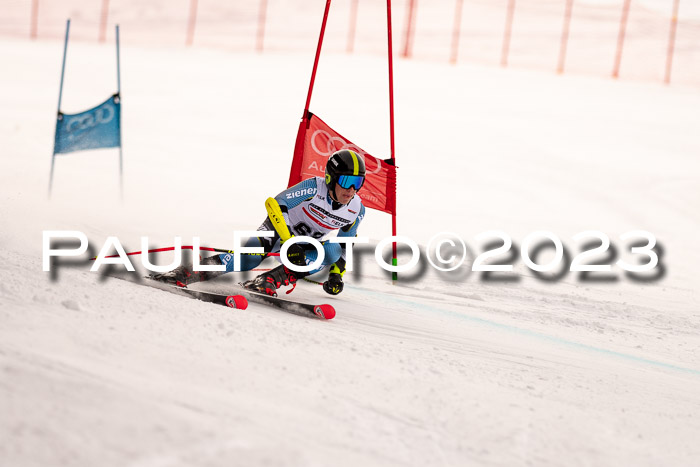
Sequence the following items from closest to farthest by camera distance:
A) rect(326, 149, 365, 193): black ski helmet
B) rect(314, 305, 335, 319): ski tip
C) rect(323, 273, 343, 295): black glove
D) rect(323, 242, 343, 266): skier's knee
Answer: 1. rect(314, 305, 335, 319): ski tip
2. rect(326, 149, 365, 193): black ski helmet
3. rect(323, 273, 343, 295): black glove
4. rect(323, 242, 343, 266): skier's knee

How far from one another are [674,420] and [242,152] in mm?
13370

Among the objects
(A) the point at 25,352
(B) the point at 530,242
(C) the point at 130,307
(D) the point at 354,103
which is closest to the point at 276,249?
(C) the point at 130,307

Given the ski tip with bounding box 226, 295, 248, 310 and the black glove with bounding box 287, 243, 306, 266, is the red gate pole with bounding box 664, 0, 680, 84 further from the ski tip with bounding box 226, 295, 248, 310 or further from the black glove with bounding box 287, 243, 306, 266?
the ski tip with bounding box 226, 295, 248, 310

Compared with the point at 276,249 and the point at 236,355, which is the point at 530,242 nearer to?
the point at 276,249

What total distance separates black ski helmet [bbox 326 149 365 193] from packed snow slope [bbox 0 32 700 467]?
1.12 meters

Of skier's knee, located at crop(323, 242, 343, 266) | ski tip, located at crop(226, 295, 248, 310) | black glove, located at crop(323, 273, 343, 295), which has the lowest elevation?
black glove, located at crop(323, 273, 343, 295)

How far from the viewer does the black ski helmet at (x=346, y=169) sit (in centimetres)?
583

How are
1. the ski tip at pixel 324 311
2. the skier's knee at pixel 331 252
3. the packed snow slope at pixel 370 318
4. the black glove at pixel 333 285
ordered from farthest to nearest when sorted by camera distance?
the skier's knee at pixel 331 252
the black glove at pixel 333 285
the ski tip at pixel 324 311
the packed snow slope at pixel 370 318

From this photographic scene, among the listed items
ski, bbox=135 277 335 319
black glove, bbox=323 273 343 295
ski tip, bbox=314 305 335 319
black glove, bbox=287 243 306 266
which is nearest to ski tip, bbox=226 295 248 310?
ski, bbox=135 277 335 319

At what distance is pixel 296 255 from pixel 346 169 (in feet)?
2.71

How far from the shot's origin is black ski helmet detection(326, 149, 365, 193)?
583 centimetres

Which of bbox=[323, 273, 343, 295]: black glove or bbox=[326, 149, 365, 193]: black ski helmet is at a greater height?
bbox=[326, 149, 365, 193]: black ski helmet

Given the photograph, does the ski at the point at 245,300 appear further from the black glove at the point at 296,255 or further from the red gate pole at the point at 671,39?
the red gate pole at the point at 671,39

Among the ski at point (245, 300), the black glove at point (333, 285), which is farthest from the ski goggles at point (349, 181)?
the ski at point (245, 300)
